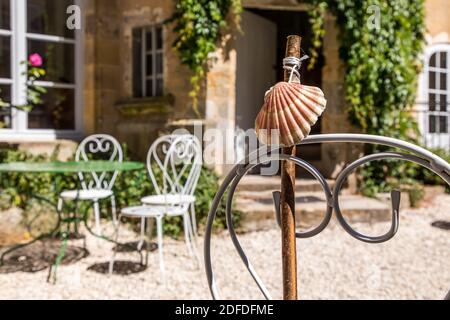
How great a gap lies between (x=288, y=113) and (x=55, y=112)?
5532 millimetres

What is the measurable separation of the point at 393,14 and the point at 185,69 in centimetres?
276

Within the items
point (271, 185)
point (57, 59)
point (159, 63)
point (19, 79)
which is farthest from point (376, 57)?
point (19, 79)

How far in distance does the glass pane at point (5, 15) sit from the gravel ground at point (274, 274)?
9.10ft

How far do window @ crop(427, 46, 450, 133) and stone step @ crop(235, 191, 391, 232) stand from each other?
365 cm

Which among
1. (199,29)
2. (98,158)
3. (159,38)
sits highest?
(159,38)

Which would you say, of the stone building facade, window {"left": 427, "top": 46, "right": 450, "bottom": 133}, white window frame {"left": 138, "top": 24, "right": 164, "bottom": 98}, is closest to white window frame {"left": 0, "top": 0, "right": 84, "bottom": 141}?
the stone building facade

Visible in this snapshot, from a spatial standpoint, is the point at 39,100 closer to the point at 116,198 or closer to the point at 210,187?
the point at 116,198

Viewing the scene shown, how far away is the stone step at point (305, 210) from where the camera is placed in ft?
15.4

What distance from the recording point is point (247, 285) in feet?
10.6

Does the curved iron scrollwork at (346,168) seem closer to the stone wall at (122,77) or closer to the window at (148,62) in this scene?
the stone wall at (122,77)

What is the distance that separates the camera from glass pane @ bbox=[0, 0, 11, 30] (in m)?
5.35

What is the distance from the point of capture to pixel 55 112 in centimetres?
580

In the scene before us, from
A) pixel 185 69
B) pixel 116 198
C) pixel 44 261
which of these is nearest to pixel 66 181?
pixel 116 198

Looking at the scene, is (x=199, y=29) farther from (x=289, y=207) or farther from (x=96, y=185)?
(x=289, y=207)
